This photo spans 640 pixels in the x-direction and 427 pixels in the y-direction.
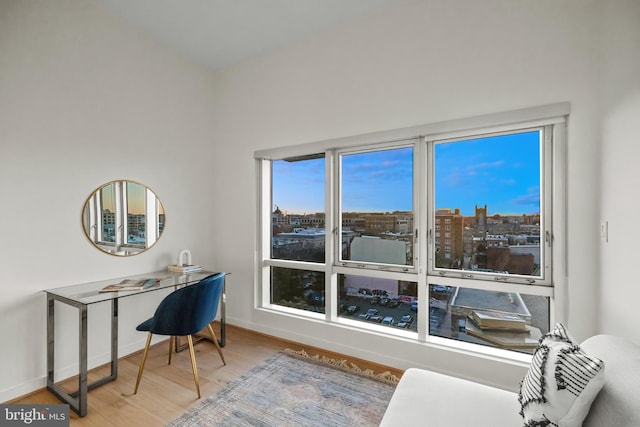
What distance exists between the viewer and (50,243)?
2.13m

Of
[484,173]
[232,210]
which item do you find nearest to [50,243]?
[232,210]

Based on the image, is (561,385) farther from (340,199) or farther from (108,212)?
(108,212)

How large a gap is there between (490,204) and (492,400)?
4.40ft

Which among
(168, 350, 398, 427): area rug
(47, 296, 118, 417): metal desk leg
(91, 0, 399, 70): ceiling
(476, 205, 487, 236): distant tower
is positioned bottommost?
(168, 350, 398, 427): area rug

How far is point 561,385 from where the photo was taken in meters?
0.91

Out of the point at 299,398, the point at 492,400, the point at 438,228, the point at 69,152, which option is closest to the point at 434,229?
the point at 438,228

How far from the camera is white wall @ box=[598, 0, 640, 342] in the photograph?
4.47 feet

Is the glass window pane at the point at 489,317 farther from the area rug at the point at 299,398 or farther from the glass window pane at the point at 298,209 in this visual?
the glass window pane at the point at 298,209

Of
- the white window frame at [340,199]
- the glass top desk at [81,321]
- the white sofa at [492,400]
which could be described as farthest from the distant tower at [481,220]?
the glass top desk at [81,321]

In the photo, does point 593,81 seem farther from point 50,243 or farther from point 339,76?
point 50,243

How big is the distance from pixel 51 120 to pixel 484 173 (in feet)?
10.6

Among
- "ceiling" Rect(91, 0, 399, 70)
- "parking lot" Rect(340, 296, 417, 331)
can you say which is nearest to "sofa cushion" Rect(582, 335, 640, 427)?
"parking lot" Rect(340, 296, 417, 331)

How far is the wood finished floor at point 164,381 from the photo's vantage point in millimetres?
1832

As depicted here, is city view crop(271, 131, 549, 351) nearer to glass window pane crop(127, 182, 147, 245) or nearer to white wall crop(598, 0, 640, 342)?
white wall crop(598, 0, 640, 342)
